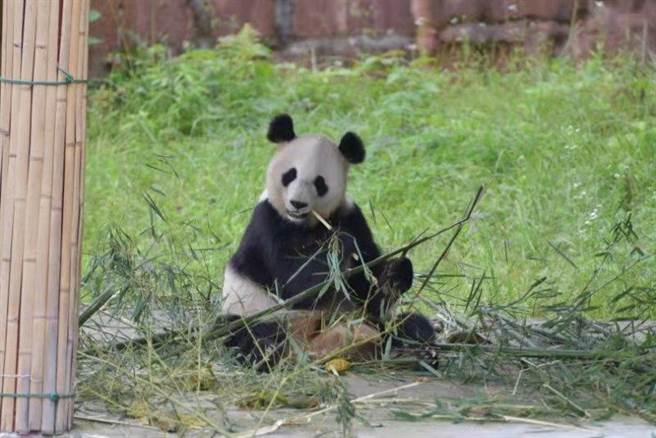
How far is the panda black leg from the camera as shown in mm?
5148

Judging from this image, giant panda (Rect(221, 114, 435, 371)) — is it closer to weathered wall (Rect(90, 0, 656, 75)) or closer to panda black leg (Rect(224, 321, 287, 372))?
panda black leg (Rect(224, 321, 287, 372))

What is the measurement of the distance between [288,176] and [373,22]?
5.59 m

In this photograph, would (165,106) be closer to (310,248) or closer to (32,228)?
(310,248)

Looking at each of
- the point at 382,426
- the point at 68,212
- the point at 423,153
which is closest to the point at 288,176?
the point at 382,426

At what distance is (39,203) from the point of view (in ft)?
13.2

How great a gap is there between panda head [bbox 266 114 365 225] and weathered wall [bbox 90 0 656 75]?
207 inches

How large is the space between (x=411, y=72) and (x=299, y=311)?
5376mm

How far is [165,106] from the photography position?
1027 centimetres

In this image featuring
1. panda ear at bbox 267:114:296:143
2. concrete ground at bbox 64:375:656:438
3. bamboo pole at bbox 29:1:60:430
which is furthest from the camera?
panda ear at bbox 267:114:296:143

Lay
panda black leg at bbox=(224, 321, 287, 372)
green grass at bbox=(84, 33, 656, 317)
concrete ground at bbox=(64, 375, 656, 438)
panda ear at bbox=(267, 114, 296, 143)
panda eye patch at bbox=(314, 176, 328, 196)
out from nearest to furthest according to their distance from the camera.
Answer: concrete ground at bbox=(64, 375, 656, 438) < panda black leg at bbox=(224, 321, 287, 372) < panda eye patch at bbox=(314, 176, 328, 196) < panda ear at bbox=(267, 114, 296, 143) < green grass at bbox=(84, 33, 656, 317)

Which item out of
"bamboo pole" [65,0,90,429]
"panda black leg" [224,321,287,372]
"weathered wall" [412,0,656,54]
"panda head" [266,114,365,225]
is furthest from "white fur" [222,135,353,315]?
"weathered wall" [412,0,656,54]

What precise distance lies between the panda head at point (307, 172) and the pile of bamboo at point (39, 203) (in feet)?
5.14

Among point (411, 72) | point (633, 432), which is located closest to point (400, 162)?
point (411, 72)

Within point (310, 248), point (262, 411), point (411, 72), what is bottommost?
point (262, 411)
